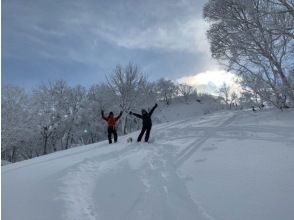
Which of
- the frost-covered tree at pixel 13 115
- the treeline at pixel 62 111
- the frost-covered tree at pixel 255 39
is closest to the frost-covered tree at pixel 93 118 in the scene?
the treeline at pixel 62 111

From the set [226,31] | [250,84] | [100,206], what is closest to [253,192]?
[100,206]

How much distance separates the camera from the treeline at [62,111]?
39094 millimetres

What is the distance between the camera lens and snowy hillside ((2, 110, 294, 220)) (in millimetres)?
5656

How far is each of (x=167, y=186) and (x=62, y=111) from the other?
4284cm

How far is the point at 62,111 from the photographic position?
1889 inches

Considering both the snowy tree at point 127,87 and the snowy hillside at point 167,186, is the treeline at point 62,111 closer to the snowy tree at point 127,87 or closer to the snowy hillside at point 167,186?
the snowy tree at point 127,87

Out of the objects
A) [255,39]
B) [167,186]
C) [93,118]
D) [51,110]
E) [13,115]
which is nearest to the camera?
[167,186]

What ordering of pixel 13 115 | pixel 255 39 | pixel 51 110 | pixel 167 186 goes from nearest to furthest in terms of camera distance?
pixel 167 186 → pixel 255 39 → pixel 13 115 → pixel 51 110

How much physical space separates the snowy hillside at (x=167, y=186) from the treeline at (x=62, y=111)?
26.1 meters

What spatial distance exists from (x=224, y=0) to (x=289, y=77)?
664 centimetres

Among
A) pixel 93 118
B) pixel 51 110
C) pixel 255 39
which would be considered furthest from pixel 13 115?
pixel 255 39

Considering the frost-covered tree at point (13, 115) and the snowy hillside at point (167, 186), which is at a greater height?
the frost-covered tree at point (13, 115)

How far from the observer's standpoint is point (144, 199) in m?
6.40

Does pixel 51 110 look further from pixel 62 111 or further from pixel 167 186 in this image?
pixel 167 186
